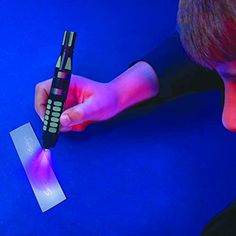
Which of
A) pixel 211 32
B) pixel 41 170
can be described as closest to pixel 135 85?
pixel 41 170

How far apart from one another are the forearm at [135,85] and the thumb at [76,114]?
0.08 m

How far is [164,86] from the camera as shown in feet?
2.53

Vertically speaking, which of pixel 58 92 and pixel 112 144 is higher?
pixel 58 92

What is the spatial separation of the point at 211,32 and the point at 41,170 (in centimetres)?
44

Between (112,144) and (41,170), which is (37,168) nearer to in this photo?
→ (41,170)

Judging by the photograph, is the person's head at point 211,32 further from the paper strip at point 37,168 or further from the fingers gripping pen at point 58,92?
the paper strip at point 37,168

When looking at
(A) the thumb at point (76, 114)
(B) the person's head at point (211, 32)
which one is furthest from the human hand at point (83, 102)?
(B) the person's head at point (211, 32)

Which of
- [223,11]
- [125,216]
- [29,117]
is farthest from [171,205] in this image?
[223,11]

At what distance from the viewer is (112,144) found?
0.74 m

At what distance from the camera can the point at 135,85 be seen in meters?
0.76

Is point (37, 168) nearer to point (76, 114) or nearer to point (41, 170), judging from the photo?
point (41, 170)

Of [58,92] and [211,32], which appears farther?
[58,92]

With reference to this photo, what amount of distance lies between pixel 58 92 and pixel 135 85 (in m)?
0.17

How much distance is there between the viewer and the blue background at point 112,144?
673 millimetres
